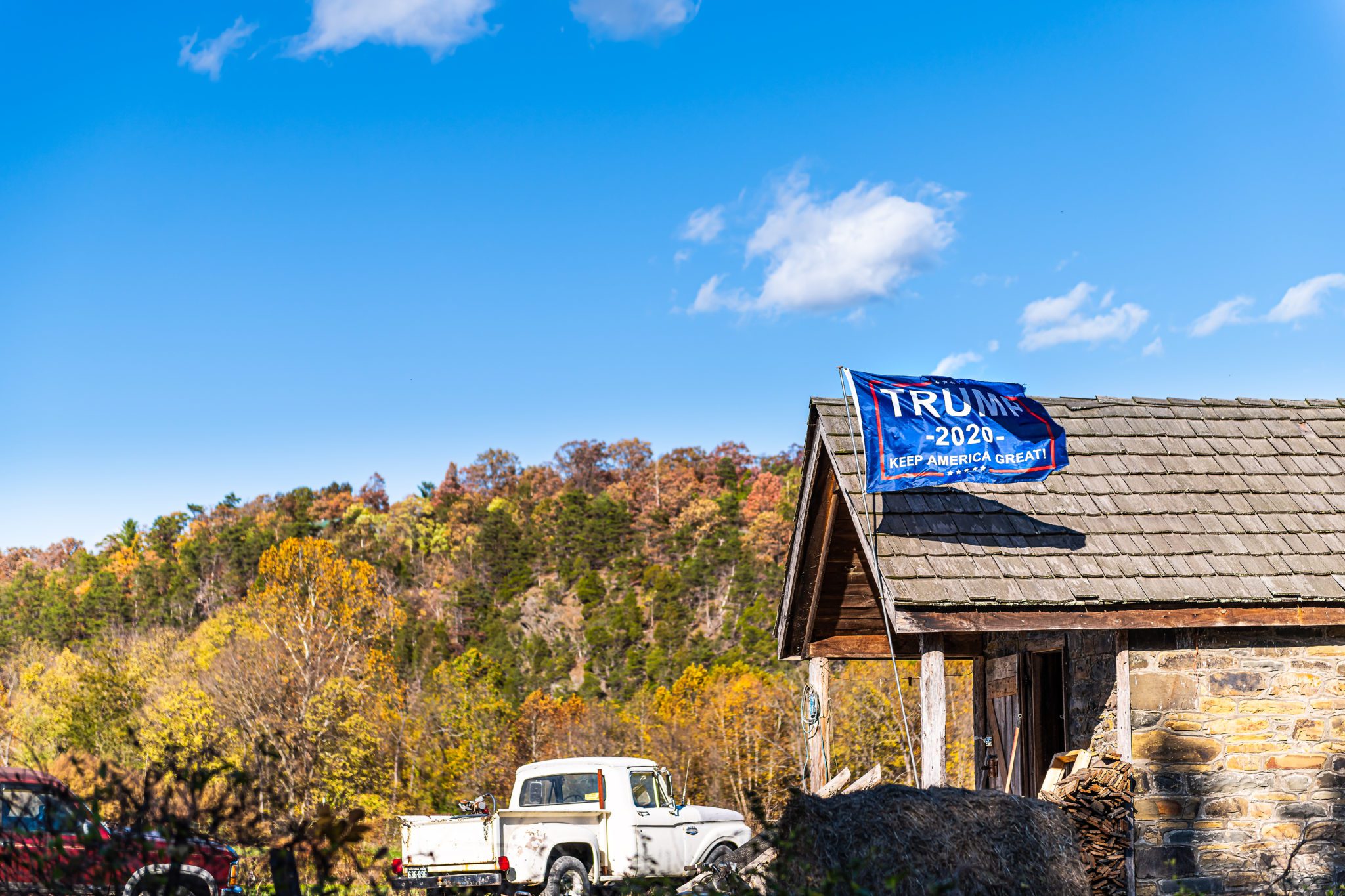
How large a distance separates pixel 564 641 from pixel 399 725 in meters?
19.5

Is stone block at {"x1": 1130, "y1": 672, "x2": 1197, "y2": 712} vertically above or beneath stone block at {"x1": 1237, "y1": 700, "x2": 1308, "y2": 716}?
above

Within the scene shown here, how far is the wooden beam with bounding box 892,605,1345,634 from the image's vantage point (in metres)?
8.72

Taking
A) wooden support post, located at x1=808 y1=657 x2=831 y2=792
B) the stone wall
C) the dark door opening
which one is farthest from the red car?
the dark door opening

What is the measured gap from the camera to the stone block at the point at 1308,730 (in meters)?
9.23

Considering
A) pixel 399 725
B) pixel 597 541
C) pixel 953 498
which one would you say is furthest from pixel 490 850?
pixel 597 541

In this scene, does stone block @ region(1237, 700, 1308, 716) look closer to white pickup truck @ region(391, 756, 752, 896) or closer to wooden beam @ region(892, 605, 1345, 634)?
wooden beam @ region(892, 605, 1345, 634)

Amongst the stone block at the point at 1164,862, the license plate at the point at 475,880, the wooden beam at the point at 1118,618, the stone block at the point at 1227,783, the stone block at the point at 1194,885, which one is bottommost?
the license plate at the point at 475,880

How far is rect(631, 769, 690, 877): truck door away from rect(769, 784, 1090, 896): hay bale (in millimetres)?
7122

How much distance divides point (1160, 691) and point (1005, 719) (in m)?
3.17

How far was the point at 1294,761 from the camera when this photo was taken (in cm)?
921

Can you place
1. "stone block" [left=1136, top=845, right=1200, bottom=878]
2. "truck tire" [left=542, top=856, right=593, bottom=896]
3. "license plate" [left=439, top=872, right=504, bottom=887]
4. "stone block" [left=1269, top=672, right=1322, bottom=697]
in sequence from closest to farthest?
"stone block" [left=1136, top=845, right=1200, bottom=878], "stone block" [left=1269, top=672, right=1322, bottom=697], "truck tire" [left=542, top=856, right=593, bottom=896], "license plate" [left=439, top=872, right=504, bottom=887]

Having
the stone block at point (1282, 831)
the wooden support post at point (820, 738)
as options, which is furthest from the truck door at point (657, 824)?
the stone block at point (1282, 831)

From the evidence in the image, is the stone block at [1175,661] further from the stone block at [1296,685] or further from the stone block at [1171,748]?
the stone block at [1296,685]

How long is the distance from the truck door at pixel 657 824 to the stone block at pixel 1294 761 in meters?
6.90
